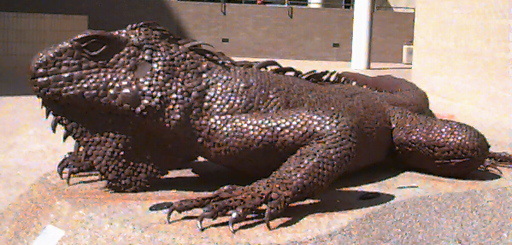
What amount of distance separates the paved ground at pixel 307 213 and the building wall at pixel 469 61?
7.87 feet

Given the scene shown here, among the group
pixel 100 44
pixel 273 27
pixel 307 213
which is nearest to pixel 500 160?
pixel 307 213

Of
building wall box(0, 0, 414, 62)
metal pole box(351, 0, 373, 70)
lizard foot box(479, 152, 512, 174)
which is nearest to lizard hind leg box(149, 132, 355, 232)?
lizard foot box(479, 152, 512, 174)

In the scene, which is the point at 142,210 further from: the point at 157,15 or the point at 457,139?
the point at 157,15

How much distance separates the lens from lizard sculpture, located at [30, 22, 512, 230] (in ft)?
12.9

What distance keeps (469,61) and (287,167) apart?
5385mm

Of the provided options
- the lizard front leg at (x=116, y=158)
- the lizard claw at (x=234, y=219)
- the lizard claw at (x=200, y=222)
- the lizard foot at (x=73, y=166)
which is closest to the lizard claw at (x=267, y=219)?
the lizard claw at (x=234, y=219)

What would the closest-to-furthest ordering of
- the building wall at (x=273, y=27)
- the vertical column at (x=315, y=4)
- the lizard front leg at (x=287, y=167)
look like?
the lizard front leg at (x=287, y=167), the building wall at (x=273, y=27), the vertical column at (x=315, y=4)

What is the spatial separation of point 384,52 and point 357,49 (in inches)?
204

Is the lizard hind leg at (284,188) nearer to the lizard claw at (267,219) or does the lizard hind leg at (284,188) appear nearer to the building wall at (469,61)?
the lizard claw at (267,219)

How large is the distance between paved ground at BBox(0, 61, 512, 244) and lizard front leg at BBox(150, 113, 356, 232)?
0.34 ft

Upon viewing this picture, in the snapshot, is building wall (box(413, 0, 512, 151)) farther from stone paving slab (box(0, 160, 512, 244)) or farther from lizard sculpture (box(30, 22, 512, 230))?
lizard sculpture (box(30, 22, 512, 230))

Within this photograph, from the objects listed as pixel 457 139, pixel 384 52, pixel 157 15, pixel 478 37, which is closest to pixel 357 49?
pixel 384 52

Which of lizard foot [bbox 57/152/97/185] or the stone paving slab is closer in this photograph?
the stone paving slab

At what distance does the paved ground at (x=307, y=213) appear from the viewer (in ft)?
10.9
